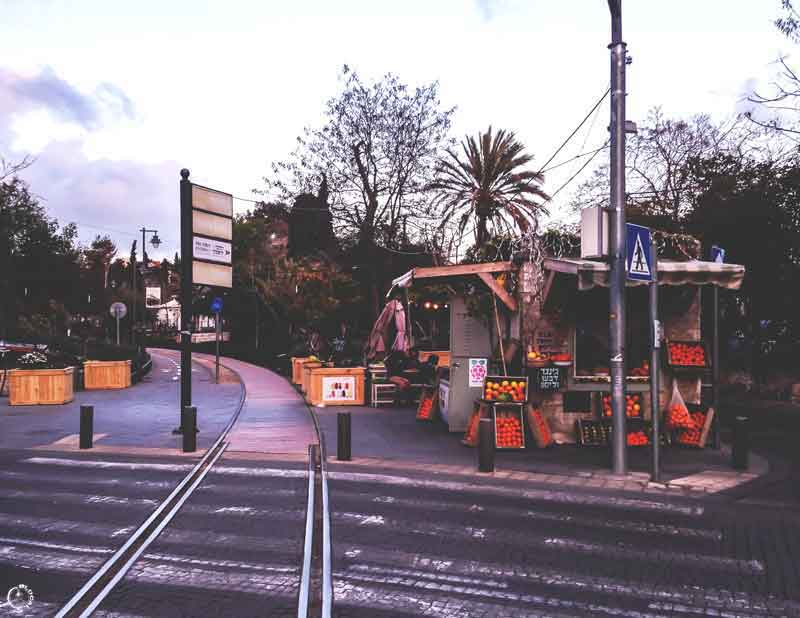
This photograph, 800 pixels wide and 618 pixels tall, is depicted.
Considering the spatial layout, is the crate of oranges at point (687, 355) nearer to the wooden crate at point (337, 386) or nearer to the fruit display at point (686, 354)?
the fruit display at point (686, 354)

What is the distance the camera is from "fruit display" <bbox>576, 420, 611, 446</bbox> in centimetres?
1207

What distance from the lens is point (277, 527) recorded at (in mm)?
7062

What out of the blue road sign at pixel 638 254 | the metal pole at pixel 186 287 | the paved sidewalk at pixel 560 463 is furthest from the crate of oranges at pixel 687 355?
the metal pole at pixel 186 287

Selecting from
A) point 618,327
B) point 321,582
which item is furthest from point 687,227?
point 321,582

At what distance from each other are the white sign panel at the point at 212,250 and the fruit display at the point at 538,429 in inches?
296

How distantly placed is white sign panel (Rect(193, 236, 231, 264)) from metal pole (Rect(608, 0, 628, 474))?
28.5 feet

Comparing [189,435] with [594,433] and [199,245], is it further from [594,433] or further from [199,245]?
[594,433]

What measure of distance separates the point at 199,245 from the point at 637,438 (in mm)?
9312

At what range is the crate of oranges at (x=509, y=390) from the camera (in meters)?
11.7

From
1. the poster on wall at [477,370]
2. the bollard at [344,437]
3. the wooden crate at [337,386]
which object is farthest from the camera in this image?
the wooden crate at [337,386]

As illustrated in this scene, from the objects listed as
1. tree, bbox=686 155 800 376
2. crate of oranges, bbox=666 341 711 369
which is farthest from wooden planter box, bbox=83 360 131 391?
tree, bbox=686 155 800 376

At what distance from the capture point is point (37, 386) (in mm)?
18953

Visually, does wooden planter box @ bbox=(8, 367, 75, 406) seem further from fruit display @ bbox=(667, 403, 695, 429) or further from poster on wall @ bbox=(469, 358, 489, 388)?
fruit display @ bbox=(667, 403, 695, 429)

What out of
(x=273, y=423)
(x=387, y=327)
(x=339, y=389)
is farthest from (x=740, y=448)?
(x=339, y=389)
